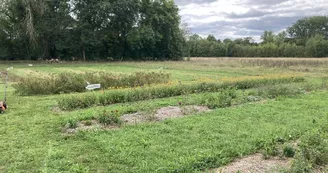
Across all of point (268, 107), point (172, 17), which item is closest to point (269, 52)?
point (172, 17)

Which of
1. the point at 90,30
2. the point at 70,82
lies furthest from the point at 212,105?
the point at 90,30

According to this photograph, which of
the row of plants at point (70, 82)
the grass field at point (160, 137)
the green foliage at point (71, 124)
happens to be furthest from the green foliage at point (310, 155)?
the row of plants at point (70, 82)

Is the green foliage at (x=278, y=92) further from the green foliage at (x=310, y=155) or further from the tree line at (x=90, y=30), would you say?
the tree line at (x=90, y=30)

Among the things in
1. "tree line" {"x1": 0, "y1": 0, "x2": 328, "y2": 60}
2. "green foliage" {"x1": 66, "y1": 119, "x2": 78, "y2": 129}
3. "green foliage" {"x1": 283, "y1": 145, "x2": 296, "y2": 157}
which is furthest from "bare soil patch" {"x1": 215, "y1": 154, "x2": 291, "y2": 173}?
"tree line" {"x1": 0, "y1": 0, "x2": 328, "y2": 60}

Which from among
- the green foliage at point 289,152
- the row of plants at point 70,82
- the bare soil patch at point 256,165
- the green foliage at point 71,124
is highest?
the row of plants at point 70,82

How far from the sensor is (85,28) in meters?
39.8

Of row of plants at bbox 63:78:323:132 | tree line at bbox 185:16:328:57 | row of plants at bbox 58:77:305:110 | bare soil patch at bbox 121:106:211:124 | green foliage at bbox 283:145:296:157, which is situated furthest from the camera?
tree line at bbox 185:16:328:57

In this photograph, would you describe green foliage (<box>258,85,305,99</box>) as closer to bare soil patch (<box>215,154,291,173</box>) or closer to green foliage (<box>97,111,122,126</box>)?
green foliage (<box>97,111,122,126</box>)

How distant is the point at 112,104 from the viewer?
981 cm

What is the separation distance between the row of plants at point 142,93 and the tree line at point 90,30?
2698 centimetres

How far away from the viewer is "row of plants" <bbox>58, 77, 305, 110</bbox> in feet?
30.7

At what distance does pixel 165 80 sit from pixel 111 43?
30219 mm

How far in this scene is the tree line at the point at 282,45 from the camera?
59.8 metres

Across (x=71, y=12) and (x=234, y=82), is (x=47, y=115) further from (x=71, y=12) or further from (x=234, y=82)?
(x=71, y=12)
